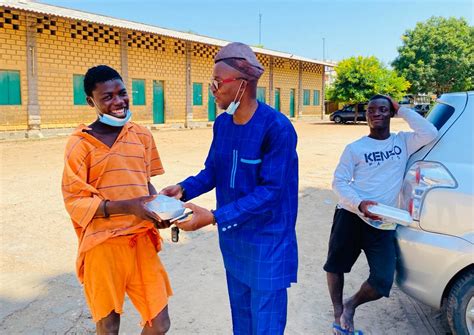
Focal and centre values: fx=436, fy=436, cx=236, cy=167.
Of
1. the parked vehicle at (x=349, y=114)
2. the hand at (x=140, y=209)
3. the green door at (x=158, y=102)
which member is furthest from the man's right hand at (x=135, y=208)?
the parked vehicle at (x=349, y=114)

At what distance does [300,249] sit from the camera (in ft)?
15.9

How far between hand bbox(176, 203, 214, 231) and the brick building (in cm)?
1648

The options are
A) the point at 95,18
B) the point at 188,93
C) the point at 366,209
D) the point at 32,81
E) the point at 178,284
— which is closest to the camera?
the point at 366,209

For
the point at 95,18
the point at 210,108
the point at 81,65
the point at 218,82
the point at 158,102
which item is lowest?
the point at 218,82

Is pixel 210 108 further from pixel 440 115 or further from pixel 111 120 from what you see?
pixel 111 120

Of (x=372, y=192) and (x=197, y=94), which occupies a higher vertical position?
(x=197, y=94)

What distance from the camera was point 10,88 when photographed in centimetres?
1642

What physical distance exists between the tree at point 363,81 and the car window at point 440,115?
26543 mm

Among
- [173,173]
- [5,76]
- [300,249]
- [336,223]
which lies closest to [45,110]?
[5,76]

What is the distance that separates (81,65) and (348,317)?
18.4 metres

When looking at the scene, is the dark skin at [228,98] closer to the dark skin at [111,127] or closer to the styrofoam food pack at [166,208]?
the styrofoam food pack at [166,208]

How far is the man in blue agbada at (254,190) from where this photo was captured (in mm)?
1944

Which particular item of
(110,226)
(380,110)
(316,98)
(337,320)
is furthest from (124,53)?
(316,98)

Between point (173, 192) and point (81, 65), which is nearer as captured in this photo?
point (173, 192)
